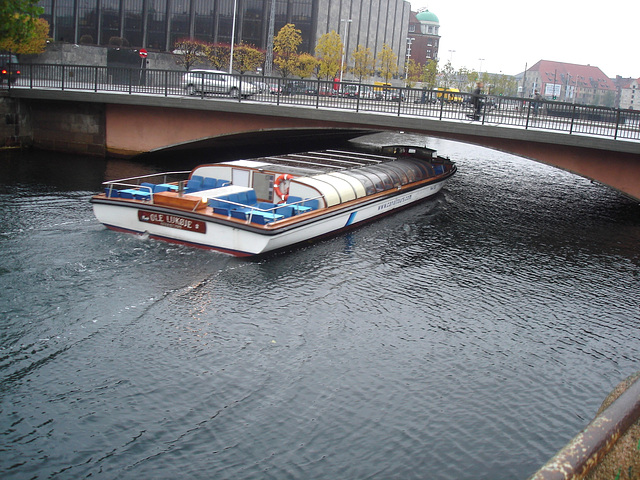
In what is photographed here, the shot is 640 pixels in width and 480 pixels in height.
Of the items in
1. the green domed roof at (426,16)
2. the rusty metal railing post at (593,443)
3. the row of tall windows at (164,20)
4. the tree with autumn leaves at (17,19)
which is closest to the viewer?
the rusty metal railing post at (593,443)

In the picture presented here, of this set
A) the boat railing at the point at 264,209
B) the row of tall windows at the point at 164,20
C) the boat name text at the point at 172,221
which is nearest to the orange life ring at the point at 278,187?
the boat railing at the point at 264,209

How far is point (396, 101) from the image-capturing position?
28.6 meters

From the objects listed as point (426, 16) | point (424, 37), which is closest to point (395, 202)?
point (424, 37)

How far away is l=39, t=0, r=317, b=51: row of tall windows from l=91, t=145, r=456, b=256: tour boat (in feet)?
219

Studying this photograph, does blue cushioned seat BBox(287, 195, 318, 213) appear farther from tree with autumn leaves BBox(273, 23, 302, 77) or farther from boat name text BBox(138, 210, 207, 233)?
tree with autumn leaves BBox(273, 23, 302, 77)

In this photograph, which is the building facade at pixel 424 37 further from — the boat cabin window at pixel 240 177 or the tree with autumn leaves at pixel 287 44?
the boat cabin window at pixel 240 177

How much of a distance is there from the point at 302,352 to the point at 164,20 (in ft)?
270

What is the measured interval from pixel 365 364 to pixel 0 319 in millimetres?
7006

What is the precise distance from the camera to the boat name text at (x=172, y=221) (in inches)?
705

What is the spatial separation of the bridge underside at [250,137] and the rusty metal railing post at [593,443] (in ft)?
62.0

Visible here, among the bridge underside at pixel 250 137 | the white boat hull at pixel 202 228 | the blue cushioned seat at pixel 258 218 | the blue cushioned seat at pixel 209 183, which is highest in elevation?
the bridge underside at pixel 250 137

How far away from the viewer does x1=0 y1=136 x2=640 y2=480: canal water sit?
9500mm

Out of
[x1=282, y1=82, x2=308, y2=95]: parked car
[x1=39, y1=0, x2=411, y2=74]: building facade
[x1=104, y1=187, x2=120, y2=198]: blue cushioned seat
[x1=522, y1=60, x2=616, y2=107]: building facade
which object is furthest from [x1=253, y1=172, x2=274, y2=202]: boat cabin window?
[x1=522, y1=60, x2=616, y2=107]: building facade

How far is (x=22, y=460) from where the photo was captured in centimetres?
890
